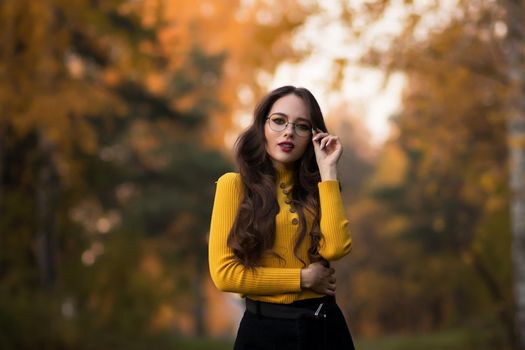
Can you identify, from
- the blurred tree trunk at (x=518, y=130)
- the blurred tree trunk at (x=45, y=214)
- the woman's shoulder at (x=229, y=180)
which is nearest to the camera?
the woman's shoulder at (x=229, y=180)

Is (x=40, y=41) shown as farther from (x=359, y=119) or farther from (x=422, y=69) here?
(x=359, y=119)

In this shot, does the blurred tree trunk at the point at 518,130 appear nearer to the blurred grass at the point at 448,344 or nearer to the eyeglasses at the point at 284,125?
the blurred grass at the point at 448,344

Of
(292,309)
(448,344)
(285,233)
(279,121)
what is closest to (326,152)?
(279,121)

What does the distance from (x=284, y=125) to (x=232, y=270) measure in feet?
2.05

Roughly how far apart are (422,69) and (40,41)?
4.33 m

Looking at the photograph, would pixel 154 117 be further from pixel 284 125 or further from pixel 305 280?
pixel 305 280

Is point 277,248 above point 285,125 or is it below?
below

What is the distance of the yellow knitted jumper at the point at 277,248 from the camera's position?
3314 millimetres

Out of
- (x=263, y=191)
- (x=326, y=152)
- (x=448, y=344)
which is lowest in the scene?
(x=448, y=344)

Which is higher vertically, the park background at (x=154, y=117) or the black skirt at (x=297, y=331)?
the park background at (x=154, y=117)

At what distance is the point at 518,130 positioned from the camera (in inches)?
407

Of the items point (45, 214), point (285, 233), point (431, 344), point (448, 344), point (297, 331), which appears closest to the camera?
point (297, 331)

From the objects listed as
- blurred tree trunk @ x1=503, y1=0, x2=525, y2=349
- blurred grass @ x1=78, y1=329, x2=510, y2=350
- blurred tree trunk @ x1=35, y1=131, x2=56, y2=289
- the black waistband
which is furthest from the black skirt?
blurred tree trunk @ x1=35, y1=131, x2=56, y2=289

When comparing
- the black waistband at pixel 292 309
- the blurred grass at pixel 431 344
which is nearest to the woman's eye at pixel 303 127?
the black waistband at pixel 292 309
